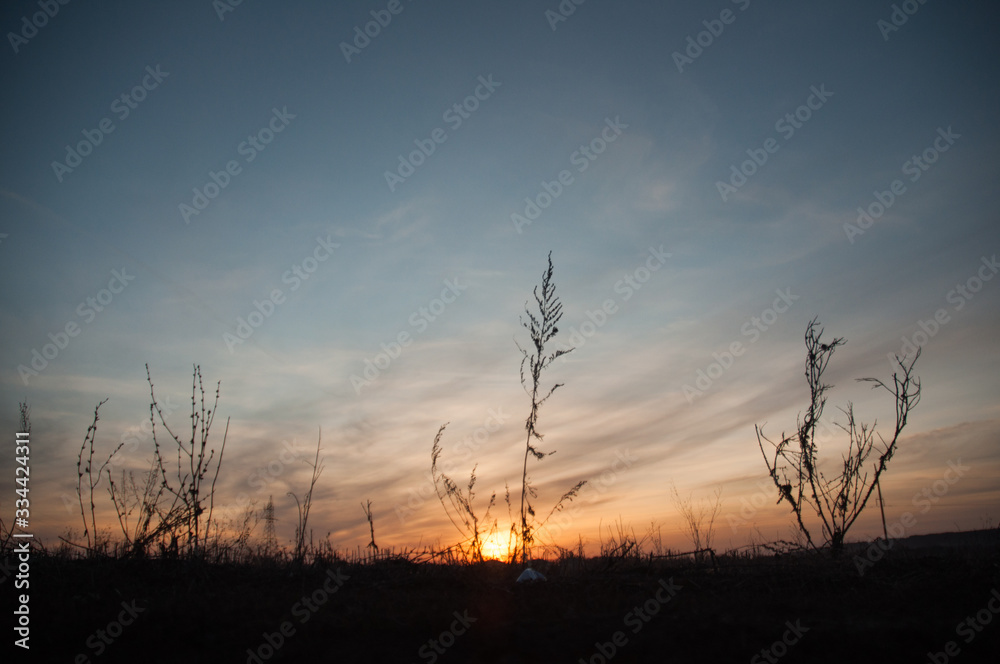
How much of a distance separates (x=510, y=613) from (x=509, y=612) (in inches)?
1.0

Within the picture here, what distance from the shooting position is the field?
3225 millimetres

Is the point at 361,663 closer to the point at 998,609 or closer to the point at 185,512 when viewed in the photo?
the point at 185,512

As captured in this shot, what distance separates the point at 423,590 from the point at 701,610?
85.4 inches

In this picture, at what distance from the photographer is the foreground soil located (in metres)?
3.22

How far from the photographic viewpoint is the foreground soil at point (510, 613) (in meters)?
3.22

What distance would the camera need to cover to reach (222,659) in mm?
3201

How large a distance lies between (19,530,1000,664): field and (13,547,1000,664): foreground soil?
1cm

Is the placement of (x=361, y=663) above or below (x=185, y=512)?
below

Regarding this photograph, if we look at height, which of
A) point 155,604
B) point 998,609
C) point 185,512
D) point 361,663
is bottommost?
point 998,609

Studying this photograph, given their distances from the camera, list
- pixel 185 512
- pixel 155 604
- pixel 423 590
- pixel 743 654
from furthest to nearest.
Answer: pixel 185 512
pixel 423 590
pixel 155 604
pixel 743 654

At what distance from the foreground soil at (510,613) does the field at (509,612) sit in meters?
0.01

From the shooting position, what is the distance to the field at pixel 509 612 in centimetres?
322

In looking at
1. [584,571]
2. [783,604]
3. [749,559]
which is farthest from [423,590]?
[749,559]

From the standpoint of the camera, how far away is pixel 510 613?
390 cm
